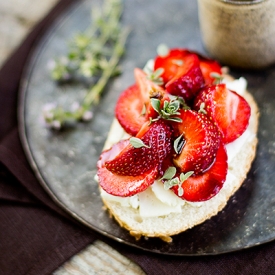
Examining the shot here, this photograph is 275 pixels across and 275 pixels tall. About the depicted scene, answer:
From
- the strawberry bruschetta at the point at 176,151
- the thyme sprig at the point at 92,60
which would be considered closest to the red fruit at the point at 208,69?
the strawberry bruschetta at the point at 176,151

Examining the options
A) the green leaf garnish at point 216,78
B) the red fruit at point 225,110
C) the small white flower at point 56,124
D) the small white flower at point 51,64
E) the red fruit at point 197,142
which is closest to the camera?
the red fruit at point 197,142

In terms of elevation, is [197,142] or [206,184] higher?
[197,142]

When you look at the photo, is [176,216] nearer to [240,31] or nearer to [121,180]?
[121,180]

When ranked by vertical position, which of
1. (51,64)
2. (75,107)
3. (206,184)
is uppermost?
(51,64)

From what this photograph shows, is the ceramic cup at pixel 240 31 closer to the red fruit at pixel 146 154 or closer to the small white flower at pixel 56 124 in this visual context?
the red fruit at pixel 146 154

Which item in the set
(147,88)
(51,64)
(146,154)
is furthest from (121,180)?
(51,64)

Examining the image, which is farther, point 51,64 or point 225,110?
point 51,64
